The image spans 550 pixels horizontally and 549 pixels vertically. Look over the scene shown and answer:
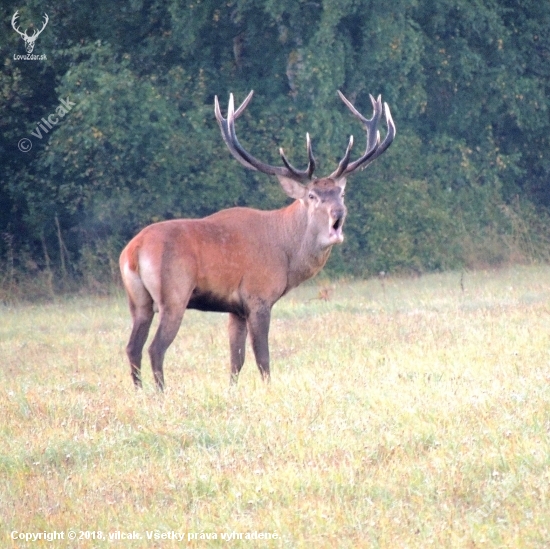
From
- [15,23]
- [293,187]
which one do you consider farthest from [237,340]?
[15,23]

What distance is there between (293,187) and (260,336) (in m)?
1.37

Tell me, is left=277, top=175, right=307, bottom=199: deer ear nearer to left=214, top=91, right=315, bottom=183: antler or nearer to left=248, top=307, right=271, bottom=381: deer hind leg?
left=214, top=91, right=315, bottom=183: antler

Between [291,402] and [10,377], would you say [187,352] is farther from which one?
[291,402]

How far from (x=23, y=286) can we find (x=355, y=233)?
18.7 ft

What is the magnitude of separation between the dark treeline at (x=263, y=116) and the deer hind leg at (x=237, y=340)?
26.9 feet

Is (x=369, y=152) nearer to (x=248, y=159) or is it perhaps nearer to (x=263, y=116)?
(x=248, y=159)

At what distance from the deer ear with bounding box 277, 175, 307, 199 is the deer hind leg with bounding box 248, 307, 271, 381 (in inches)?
44.9

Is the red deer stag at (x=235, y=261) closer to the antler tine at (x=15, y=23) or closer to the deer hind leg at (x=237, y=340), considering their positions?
the deer hind leg at (x=237, y=340)

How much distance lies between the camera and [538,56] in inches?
757

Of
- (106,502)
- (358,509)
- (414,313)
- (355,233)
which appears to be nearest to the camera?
(358,509)

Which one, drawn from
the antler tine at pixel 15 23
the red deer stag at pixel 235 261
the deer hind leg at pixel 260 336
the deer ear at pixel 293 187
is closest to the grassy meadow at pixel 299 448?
the deer hind leg at pixel 260 336

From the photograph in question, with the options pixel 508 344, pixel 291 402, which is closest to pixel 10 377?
pixel 291 402

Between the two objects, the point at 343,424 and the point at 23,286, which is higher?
the point at 343,424

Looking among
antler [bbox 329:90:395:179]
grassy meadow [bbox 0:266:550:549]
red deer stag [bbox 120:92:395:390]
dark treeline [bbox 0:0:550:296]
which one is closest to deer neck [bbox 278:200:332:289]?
red deer stag [bbox 120:92:395:390]
